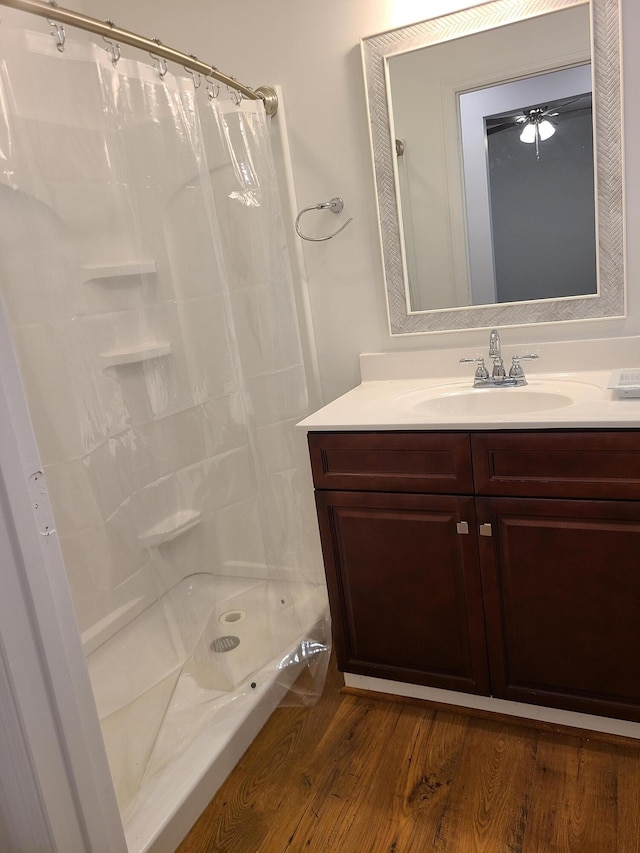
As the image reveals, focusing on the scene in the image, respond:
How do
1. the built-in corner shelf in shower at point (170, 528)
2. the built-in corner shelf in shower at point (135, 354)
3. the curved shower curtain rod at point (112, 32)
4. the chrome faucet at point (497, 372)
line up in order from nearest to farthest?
the curved shower curtain rod at point (112, 32) → the built-in corner shelf in shower at point (135, 354) → the built-in corner shelf in shower at point (170, 528) → the chrome faucet at point (497, 372)

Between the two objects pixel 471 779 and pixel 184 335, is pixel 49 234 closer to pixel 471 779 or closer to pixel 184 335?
pixel 184 335

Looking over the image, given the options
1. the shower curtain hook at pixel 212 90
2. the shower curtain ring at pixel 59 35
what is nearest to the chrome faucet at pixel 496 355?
the shower curtain hook at pixel 212 90

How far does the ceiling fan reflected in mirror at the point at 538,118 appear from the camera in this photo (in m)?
1.66

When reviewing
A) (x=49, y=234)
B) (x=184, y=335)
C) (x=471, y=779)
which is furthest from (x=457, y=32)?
(x=471, y=779)

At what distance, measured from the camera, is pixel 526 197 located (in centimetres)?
176

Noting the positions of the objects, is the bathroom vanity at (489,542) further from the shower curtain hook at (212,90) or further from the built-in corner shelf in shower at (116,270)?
the shower curtain hook at (212,90)

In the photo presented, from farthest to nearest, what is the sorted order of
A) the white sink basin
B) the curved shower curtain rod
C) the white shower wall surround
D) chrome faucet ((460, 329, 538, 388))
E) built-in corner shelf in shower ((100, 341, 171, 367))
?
chrome faucet ((460, 329, 538, 388)) < the white sink basin < built-in corner shelf in shower ((100, 341, 171, 367)) < the white shower wall surround < the curved shower curtain rod

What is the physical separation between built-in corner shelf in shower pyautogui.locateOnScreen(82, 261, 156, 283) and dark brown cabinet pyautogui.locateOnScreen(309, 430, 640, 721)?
23.0 inches

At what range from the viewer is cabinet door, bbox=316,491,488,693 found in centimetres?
160

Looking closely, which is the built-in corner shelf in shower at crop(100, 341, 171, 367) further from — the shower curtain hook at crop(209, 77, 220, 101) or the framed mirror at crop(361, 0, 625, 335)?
the framed mirror at crop(361, 0, 625, 335)

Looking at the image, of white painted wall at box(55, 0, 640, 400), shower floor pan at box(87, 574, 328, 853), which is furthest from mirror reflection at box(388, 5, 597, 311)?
shower floor pan at box(87, 574, 328, 853)

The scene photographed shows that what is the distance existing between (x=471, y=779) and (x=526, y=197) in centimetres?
152

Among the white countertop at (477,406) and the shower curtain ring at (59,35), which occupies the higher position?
the shower curtain ring at (59,35)

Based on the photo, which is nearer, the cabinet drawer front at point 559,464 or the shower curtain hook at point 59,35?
the shower curtain hook at point 59,35
